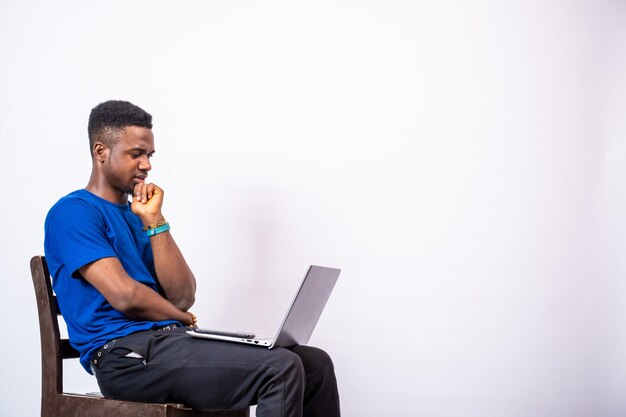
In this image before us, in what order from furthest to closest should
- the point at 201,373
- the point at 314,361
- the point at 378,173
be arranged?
the point at 378,173 < the point at 314,361 < the point at 201,373

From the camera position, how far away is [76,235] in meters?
1.95

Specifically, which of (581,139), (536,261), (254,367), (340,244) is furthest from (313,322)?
(581,139)

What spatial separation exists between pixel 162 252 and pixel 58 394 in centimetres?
48

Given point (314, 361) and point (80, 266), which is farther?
point (314, 361)

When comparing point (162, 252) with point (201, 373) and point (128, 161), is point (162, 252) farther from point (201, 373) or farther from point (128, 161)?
point (201, 373)

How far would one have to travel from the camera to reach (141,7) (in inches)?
136

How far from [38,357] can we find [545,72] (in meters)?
2.71

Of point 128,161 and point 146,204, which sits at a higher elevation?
point 128,161

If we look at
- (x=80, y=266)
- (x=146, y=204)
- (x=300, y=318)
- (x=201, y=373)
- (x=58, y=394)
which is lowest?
(x=58, y=394)

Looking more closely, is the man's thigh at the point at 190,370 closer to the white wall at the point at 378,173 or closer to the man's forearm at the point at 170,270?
the man's forearm at the point at 170,270

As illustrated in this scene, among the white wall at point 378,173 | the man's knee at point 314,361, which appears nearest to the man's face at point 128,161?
the man's knee at point 314,361

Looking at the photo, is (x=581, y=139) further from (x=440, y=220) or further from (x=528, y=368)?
(x=528, y=368)

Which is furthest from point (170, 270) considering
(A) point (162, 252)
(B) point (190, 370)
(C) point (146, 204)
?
(B) point (190, 370)

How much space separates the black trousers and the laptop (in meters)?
0.02
